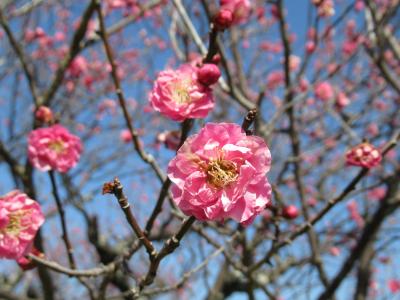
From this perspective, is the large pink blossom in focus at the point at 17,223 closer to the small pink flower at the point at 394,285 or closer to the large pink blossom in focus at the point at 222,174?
the large pink blossom in focus at the point at 222,174

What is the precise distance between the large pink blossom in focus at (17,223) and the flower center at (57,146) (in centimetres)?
45

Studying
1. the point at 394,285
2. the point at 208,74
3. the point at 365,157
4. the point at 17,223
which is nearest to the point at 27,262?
the point at 17,223

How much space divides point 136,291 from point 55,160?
88 cm

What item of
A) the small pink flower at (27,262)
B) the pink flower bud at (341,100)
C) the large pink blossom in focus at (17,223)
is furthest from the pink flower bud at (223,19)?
the pink flower bud at (341,100)

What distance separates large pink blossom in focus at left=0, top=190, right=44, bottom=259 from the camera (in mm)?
1483

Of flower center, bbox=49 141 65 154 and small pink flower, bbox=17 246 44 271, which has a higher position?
flower center, bbox=49 141 65 154

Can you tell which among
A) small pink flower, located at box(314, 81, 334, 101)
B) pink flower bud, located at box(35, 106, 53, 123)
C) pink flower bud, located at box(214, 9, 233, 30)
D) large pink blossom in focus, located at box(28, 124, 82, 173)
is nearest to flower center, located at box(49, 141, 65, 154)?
large pink blossom in focus, located at box(28, 124, 82, 173)

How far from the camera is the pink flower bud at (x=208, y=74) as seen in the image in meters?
1.45

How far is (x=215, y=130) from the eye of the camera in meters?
1.08

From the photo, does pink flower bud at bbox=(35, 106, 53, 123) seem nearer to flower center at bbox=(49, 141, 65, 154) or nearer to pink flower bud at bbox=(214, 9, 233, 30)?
flower center at bbox=(49, 141, 65, 154)

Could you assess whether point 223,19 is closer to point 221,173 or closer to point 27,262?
point 221,173

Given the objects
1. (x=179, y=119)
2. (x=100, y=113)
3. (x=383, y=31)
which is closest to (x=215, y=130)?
(x=179, y=119)

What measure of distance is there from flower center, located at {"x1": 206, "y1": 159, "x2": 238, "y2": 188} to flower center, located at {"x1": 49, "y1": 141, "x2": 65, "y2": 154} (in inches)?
44.3

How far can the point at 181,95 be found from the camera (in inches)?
60.3
